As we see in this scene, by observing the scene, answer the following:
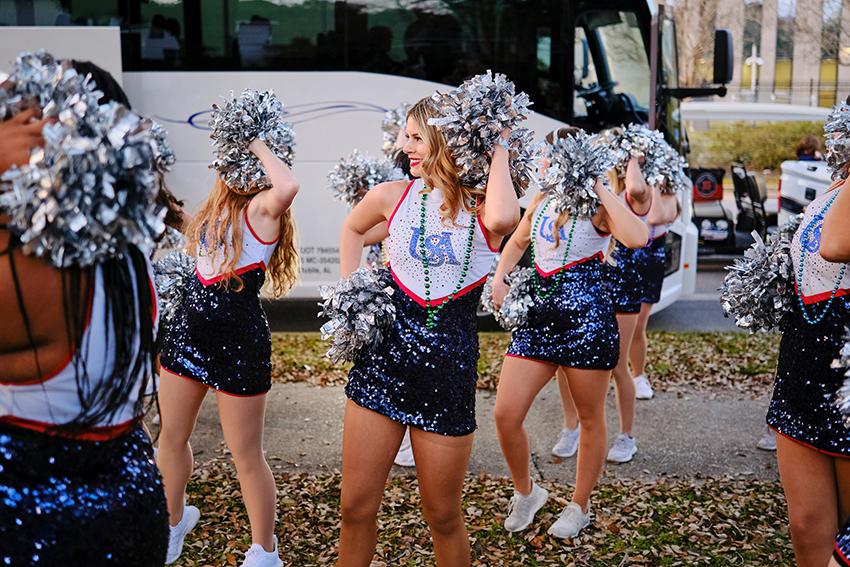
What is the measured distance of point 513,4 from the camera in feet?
28.0

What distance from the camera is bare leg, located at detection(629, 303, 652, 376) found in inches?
241

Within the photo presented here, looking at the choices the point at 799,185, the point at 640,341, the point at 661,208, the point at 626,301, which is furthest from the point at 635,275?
the point at 799,185

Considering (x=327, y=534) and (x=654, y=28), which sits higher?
(x=654, y=28)

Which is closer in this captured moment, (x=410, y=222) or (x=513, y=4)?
(x=410, y=222)

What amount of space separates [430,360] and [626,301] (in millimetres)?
2517

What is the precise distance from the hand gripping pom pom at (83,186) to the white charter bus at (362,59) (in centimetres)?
680

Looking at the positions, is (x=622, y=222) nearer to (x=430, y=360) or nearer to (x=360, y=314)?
(x=430, y=360)

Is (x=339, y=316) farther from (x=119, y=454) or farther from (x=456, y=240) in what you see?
(x=119, y=454)

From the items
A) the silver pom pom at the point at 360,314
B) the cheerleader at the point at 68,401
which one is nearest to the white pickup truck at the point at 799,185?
the silver pom pom at the point at 360,314

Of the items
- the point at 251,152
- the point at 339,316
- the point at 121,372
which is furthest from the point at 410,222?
the point at 121,372

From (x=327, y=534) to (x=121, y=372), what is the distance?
2495 millimetres

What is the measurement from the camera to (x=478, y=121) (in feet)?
10.4

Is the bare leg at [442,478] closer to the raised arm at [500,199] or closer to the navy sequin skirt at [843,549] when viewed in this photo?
the raised arm at [500,199]

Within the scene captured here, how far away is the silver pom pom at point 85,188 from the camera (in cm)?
179
